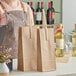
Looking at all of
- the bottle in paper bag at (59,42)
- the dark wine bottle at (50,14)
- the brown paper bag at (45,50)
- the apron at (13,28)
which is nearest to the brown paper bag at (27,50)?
the brown paper bag at (45,50)

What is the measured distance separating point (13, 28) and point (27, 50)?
0.82 metres

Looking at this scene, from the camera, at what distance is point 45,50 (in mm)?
1307

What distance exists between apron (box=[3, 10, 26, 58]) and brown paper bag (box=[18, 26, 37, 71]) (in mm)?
604

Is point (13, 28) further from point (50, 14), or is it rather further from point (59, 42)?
point (50, 14)

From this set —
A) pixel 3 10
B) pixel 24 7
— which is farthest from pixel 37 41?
pixel 24 7

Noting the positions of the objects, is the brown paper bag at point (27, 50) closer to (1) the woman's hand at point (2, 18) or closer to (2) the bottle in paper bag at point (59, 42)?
(2) the bottle in paper bag at point (59, 42)

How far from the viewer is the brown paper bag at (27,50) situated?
1308mm

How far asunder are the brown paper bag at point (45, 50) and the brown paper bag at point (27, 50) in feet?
0.10

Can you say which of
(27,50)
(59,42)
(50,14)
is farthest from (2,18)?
(50,14)

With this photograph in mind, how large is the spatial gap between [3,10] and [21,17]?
Answer: 0.63 feet

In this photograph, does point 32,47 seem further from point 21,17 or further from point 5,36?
point 21,17

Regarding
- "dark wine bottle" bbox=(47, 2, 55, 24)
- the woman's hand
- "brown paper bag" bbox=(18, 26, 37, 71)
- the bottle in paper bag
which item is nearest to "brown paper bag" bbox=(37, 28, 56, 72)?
"brown paper bag" bbox=(18, 26, 37, 71)

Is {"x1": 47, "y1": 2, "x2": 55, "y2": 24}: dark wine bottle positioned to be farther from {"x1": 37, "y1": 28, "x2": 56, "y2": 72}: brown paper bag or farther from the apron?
{"x1": 37, "y1": 28, "x2": 56, "y2": 72}: brown paper bag

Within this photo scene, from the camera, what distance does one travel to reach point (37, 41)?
131 cm
